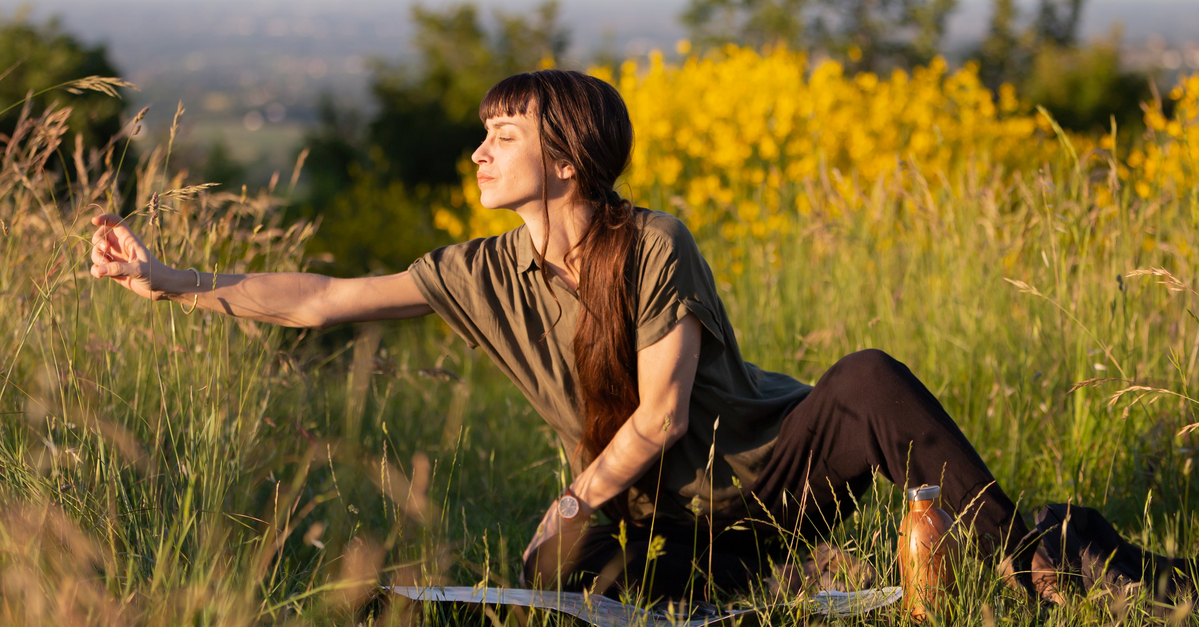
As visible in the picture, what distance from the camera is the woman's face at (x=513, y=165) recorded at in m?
1.82

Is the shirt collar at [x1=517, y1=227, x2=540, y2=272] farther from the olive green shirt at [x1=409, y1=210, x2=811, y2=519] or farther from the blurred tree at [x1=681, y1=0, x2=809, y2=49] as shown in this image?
the blurred tree at [x1=681, y1=0, x2=809, y2=49]

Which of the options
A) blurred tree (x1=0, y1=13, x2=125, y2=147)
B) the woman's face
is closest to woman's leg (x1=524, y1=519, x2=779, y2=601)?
the woman's face

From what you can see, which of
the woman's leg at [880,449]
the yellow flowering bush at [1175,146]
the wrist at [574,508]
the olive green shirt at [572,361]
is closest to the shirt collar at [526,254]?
the olive green shirt at [572,361]

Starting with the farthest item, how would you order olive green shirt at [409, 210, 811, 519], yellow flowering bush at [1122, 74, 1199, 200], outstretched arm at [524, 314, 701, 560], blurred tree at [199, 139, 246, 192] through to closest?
1. blurred tree at [199, 139, 246, 192]
2. yellow flowering bush at [1122, 74, 1199, 200]
3. olive green shirt at [409, 210, 811, 519]
4. outstretched arm at [524, 314, 701, 560]

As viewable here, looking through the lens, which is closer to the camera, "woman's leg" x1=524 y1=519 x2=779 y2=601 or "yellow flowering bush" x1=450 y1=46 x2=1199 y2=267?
"woman's leg" x1=524 y1=519 x2=779 y2=601

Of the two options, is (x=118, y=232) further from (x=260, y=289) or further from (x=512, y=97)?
(x=512, y=97)

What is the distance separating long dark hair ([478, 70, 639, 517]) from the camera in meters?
1.81

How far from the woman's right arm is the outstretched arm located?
0.55 metres

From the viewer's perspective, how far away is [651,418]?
5.98 feet

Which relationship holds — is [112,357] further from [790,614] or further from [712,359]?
[790,614]

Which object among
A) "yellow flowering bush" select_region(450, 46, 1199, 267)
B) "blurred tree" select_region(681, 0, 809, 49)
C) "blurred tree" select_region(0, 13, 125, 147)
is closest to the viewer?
"yellow flowering bush" select_region(450, 46, 1199, 267)

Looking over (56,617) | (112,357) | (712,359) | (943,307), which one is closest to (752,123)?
(943,307)

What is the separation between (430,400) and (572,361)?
141 cm

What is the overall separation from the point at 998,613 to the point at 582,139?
1.19m
